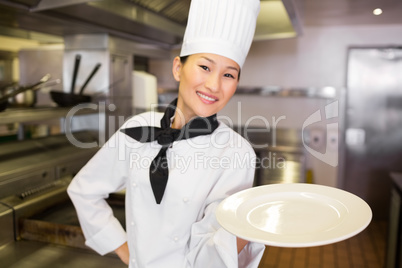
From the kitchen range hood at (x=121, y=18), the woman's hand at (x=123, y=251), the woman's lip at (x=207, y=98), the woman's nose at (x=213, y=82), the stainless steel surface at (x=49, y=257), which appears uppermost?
the kitchen range hood at (x=121, y=18)

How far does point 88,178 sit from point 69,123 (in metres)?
1.52

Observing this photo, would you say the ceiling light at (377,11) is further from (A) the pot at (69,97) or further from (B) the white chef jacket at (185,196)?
(B) the white chef jacket at (185,196)

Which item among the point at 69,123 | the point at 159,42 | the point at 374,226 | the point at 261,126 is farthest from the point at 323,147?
the point at 69,123

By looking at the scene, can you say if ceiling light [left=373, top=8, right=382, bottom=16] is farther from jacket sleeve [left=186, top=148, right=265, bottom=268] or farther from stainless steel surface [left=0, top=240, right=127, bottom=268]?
stainless steel surface [left=0, top=240, right=127, bottom=268]

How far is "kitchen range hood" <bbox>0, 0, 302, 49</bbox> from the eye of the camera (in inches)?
64.7

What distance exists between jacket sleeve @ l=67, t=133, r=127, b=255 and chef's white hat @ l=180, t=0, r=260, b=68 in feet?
1.35

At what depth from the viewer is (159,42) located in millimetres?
2693

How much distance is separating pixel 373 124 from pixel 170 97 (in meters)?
2.14

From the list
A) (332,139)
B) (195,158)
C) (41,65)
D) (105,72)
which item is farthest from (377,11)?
(41,65)

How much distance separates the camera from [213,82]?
0.96 meters

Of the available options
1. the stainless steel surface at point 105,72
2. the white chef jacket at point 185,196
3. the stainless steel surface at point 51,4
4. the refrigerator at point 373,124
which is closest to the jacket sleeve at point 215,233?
the white chef jacket at point 185,196

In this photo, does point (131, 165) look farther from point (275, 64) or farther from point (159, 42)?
point (275, 64)

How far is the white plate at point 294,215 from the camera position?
2.31 ft

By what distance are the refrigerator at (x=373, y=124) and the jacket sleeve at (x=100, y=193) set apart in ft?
10.3
